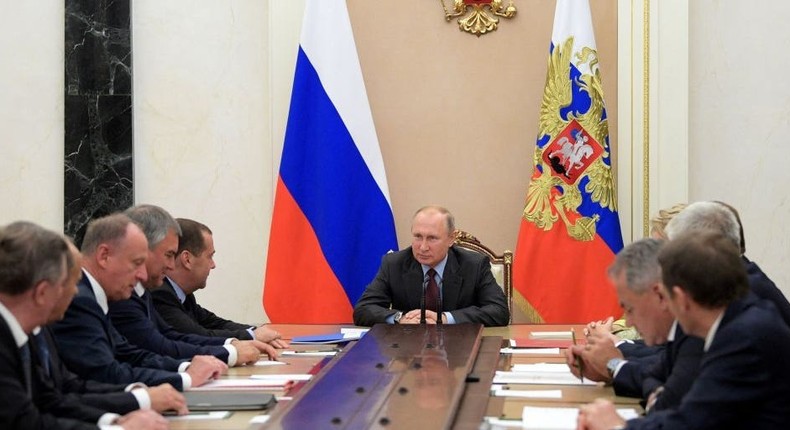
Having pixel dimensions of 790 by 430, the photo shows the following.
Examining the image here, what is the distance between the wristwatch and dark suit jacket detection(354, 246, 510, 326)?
1.91 meters

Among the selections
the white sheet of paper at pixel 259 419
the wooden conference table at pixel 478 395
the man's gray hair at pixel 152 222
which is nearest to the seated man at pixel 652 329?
the wooden conference table at pixel 478 395

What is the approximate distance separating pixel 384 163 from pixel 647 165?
5.41 ft

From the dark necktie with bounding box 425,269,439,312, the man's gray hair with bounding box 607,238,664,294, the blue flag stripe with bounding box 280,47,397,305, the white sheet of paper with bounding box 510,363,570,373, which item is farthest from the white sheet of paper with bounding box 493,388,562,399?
the blue flag stripe with bounding box 280,47,397,305

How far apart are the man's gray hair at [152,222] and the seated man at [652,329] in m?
1.99

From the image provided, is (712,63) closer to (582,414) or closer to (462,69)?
(462,69)

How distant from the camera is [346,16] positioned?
681cm

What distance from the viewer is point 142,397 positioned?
335 cm

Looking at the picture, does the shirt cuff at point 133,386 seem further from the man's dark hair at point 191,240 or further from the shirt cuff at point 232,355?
the man's dark hair at point 191,240

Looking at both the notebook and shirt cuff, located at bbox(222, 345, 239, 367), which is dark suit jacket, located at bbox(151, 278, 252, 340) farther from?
the notebook

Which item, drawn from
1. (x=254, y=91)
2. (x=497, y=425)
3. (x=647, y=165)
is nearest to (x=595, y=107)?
(x=647, y=165)

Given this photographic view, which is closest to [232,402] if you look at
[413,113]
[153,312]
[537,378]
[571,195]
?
[537,378]

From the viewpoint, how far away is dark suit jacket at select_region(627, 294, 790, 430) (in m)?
2.69

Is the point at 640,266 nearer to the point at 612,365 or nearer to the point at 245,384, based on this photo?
the point at 612,365

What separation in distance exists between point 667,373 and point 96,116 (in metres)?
4.68
